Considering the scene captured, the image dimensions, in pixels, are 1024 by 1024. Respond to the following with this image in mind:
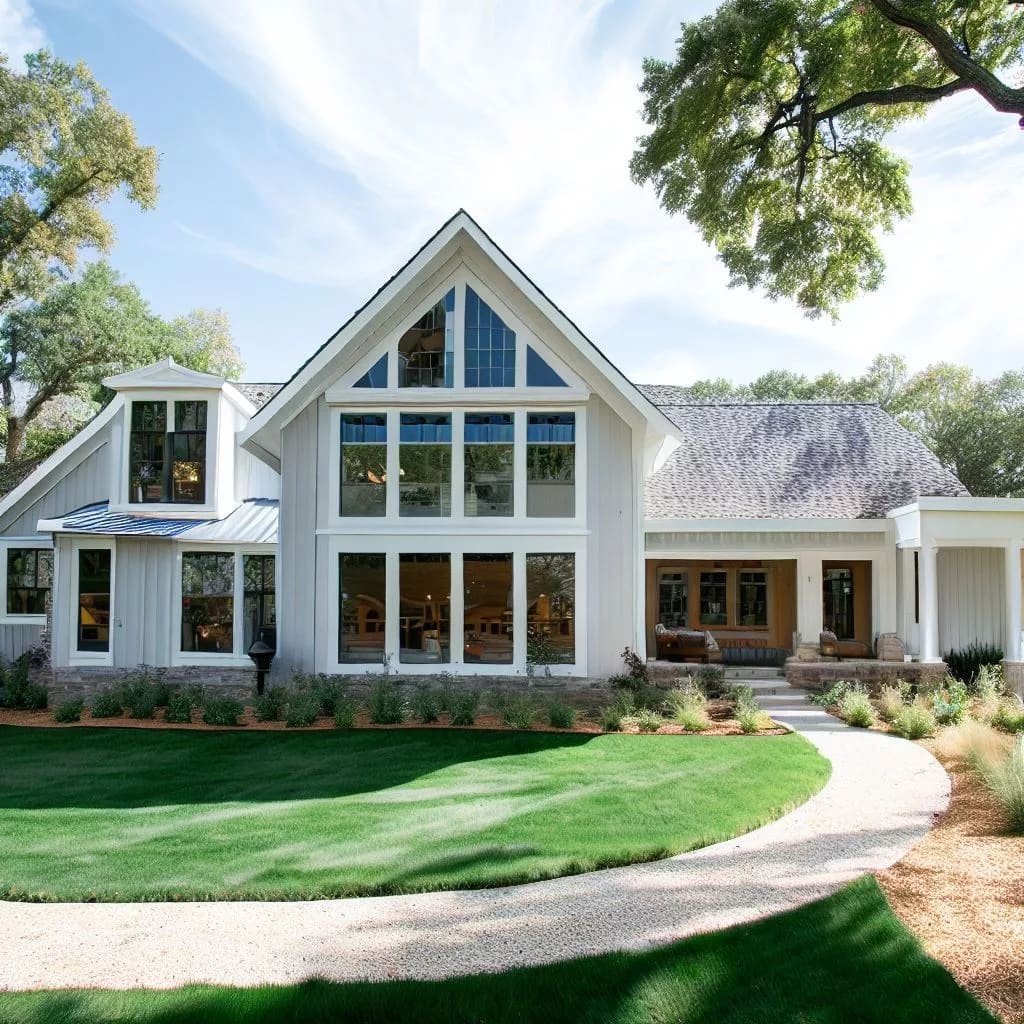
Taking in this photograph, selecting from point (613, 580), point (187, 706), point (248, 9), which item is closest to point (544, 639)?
point (613, 580)

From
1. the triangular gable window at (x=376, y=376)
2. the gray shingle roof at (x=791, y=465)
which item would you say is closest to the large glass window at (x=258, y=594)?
the triangular gable window at (x=376, y=376)

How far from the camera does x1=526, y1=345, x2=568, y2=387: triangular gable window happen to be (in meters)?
14.7

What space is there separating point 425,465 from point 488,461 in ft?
3.85

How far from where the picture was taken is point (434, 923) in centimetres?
563

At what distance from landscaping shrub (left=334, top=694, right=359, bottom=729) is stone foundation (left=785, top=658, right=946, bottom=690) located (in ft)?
28.6

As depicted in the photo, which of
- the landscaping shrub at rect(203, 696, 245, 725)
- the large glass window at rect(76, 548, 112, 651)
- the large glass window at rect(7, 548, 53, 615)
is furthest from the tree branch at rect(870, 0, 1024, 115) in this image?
the large glass window at rect(7, 548, 53, 615)

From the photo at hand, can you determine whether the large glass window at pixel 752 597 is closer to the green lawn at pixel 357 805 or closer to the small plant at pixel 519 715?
the green lawn at pixel 357 805

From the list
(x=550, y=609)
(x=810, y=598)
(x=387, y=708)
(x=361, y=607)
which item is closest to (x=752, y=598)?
(x=810, y=598)

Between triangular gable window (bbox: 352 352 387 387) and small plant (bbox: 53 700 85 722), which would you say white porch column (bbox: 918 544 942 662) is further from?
small plant (bbox: 53 700 85 722)

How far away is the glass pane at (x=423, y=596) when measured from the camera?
14.6 meters

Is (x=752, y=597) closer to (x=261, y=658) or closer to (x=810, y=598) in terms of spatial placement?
(x=810, y=598)

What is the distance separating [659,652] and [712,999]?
1332 centimetres

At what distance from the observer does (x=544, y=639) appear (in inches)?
569

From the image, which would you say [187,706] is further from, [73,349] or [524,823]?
[73,349]
